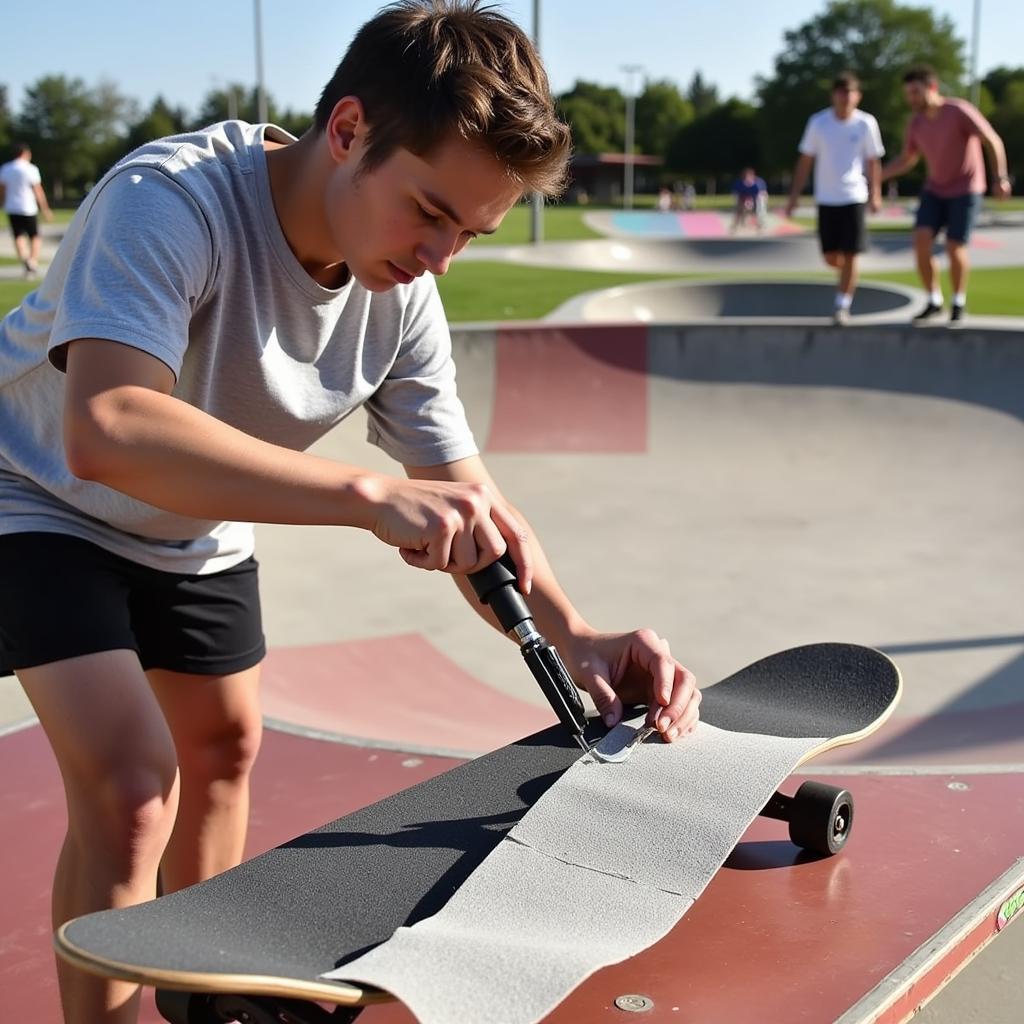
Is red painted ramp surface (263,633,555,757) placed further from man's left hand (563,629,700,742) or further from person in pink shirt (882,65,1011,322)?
person in pink shirt (882,65,1011,322)

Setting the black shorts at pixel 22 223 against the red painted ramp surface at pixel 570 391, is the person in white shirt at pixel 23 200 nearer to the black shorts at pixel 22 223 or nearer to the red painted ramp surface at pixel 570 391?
the black shorts at pixel 22 223

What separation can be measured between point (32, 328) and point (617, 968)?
144cm

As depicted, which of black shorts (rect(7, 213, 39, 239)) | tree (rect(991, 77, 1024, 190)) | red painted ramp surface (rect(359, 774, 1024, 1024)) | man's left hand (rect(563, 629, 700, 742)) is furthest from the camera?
tree (rect(991, 77, 1024, 190))

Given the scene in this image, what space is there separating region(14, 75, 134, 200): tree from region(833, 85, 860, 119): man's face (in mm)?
81036

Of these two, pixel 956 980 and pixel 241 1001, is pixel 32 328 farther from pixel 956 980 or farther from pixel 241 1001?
pixel 956 980

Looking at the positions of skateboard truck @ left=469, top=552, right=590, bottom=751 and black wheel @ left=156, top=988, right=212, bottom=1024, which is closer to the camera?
black wheel @ left=156, top=988, right=212, bottom=1024

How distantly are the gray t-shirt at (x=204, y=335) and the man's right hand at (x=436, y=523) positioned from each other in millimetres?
364

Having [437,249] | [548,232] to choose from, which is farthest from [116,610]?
[548,232]

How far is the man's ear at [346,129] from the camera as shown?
1844mm

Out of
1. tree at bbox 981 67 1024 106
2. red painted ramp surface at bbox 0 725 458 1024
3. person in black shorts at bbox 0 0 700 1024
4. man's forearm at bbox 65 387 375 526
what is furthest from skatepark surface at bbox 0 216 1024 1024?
tree at bbox 981 67 1024 106

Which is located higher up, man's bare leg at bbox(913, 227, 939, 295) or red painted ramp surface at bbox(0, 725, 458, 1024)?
man's bare leg at bbox(913, 227, 939, 295)

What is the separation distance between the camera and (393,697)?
4.97 m

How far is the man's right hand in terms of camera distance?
168 centimetres

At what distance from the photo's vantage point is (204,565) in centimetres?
227
